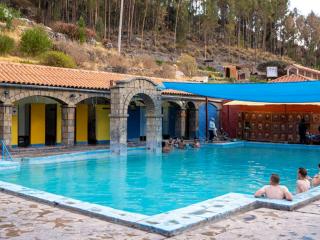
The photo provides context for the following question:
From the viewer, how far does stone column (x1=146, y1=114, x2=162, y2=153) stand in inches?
735

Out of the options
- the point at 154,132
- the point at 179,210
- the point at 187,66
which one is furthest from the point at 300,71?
the point at 179,210

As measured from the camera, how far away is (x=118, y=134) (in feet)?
55.4

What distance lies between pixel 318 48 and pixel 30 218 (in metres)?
66.8

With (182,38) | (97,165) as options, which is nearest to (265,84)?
(97,165)

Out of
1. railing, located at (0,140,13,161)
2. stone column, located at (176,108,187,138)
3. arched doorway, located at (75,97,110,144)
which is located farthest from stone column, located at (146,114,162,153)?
railing, located at (0,140,13,161)

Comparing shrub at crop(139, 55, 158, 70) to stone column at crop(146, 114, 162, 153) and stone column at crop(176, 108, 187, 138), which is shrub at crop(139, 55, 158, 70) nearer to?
stone column at crop(176, 108, 187, 138)

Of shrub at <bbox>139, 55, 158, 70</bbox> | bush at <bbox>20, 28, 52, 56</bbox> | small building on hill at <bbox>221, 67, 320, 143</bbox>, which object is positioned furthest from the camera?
shrub at <bbox>139, 55, 158, 70</bbox>

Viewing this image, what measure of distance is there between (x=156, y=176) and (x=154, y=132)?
649 cm

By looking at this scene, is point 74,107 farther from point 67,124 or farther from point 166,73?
point 166,73

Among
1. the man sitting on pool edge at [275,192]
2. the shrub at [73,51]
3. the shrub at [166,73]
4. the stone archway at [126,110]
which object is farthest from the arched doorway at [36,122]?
the shrub at [166,73]

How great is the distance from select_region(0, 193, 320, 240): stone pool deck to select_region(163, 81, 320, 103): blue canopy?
327 inches

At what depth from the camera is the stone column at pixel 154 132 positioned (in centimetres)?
1867

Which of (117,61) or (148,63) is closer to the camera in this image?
(117,61)

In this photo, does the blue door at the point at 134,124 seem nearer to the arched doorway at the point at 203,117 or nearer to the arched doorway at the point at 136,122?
the arched doorway at the point at 136,122
